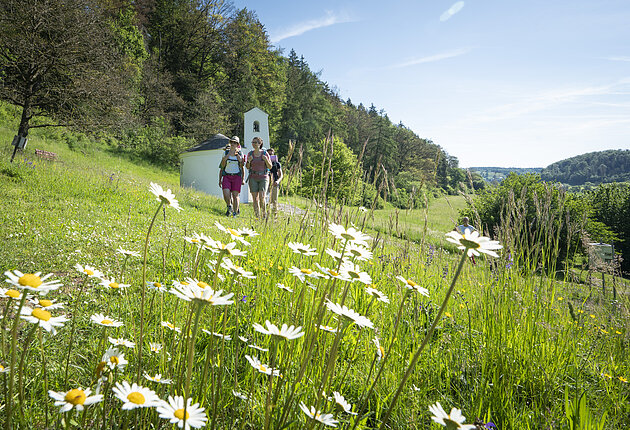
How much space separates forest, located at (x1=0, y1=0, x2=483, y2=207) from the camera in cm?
871

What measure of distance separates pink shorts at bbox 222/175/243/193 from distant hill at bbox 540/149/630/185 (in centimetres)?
11704

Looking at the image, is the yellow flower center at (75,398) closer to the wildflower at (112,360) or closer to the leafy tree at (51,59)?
the wildflower at (112,360)

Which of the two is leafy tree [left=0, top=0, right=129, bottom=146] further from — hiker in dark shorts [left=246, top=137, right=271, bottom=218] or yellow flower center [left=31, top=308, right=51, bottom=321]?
yellow flower center [left=31, top=308, right=51, bottom=321]

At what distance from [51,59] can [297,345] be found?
35.9 ft

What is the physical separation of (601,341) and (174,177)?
22223 millimetres

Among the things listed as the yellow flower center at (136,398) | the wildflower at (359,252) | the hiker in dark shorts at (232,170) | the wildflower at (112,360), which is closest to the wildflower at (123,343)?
the wildflower at (112,360)

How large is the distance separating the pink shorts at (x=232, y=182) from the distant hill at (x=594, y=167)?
117035mm

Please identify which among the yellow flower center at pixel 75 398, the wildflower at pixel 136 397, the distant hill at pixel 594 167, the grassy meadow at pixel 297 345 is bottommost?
the grassy meadow at pixel 297 345

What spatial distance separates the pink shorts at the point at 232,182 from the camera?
7850 millimetres

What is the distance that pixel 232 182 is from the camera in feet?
25.9

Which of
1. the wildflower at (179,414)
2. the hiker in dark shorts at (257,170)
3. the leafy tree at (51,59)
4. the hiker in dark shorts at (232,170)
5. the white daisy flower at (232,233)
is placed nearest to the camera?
the wildflower at (179,414)

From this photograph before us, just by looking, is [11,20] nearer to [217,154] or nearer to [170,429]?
[217,154]

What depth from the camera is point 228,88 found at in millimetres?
33469

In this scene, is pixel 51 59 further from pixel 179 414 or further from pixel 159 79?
pixel 159 79
